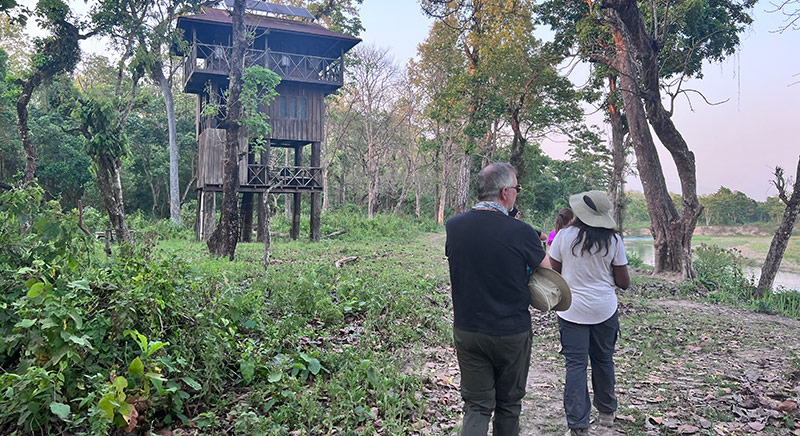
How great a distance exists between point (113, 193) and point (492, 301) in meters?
11.7

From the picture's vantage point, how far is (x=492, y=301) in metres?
2.99

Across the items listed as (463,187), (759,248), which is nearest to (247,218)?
(463,187)

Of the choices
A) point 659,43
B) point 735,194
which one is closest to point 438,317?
point 659,43

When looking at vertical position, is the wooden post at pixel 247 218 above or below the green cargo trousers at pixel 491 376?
above

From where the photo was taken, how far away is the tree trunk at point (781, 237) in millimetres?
10617

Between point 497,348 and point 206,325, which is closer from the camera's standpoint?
point 497,348

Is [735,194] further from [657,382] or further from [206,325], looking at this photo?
[206,325]

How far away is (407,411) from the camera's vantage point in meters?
4.28

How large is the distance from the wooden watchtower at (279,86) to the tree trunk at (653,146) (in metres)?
11.5

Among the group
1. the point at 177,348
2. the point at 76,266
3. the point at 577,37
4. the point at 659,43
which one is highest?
the point at 577,37

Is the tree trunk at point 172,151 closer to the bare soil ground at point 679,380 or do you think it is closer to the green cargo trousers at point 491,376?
the bare soil ground at point 679,380

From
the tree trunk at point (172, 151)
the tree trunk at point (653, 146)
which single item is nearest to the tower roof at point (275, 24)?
the tree trunk at point (172, 151)

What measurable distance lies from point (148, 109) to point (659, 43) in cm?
3311

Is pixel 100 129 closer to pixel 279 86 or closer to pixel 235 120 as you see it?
pixel 235 120
